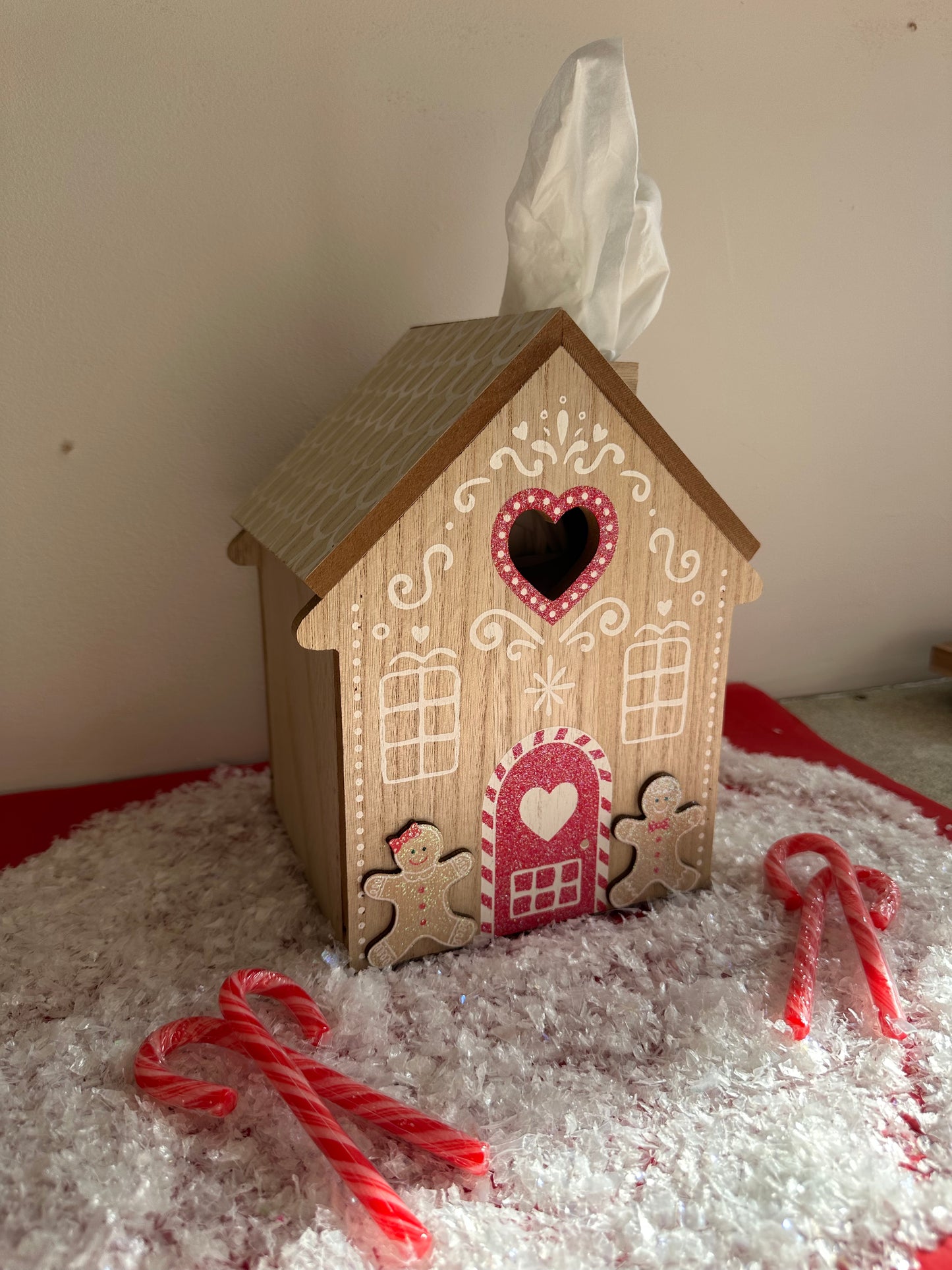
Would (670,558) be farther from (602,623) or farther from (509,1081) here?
(509,1081)

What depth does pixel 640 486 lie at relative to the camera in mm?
958

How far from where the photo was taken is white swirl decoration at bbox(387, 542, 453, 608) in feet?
2.92

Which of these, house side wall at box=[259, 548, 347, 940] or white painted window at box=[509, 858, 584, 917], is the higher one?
house side wall at box=[259, 548, 347, 940]

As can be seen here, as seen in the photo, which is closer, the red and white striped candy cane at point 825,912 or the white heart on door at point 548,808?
the red and white striped candy cane at point 825,912

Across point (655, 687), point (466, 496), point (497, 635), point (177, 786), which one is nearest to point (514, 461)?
point (466, 496)

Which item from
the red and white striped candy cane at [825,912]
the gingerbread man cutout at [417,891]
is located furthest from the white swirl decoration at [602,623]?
the red and white striped candy cane at [825,912]

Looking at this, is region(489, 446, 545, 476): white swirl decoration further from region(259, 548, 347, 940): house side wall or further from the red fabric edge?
the red fabric edge

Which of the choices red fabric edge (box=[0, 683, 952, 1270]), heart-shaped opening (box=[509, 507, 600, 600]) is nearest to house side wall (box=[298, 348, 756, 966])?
heart-shaped opening (box=[509, 507, 600, 600])

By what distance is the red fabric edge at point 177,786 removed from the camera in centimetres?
125

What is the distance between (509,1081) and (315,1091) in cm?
16

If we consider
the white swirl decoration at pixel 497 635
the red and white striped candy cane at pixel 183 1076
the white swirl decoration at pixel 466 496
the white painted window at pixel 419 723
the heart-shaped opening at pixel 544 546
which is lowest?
the red and white striped candy cane at pixel 183 1076

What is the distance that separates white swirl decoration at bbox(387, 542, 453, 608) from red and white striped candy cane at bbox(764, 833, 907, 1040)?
490mm

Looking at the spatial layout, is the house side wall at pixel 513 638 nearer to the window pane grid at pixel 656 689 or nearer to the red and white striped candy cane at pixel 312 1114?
the window pane grid at pixel 656 689

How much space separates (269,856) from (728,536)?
0.64 m
